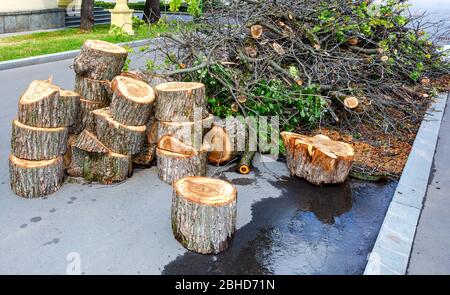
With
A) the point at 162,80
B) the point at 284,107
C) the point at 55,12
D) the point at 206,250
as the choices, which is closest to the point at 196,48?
the point at 162,80

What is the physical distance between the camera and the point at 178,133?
4.71 meters

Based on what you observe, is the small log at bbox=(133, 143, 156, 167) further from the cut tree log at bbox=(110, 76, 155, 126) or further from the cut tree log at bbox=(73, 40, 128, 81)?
the cut tree log at bbox=(73, 40, 128, 81)

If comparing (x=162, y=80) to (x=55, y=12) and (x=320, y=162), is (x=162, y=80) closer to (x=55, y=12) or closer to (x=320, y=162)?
(x=320, y=162)

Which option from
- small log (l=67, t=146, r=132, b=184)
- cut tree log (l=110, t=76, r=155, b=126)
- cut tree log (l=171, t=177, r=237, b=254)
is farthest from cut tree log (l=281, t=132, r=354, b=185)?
small log (l=67, t=146, r=132, b=184)

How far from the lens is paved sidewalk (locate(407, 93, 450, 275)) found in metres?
3.32

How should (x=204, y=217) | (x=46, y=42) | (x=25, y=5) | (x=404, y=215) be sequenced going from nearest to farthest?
(x=204, y=217) → (x=404, y=215) → (x=46, y=42) → (x=25, y=5)

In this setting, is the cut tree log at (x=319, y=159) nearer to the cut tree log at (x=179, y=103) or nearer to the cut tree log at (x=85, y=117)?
the cut tree log at (x=179, y=103)

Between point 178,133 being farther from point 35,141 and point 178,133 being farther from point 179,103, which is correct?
point 35,141

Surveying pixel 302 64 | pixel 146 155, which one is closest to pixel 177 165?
pixel 146 155

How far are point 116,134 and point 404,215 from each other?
3.10 m

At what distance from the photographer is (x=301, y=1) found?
24.6 ft

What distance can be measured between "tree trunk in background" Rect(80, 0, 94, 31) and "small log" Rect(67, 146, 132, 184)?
1264 centimetres

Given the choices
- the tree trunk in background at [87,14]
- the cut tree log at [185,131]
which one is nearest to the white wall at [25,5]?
the tree trunk in background at [87,14]

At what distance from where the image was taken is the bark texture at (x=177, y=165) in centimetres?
468
